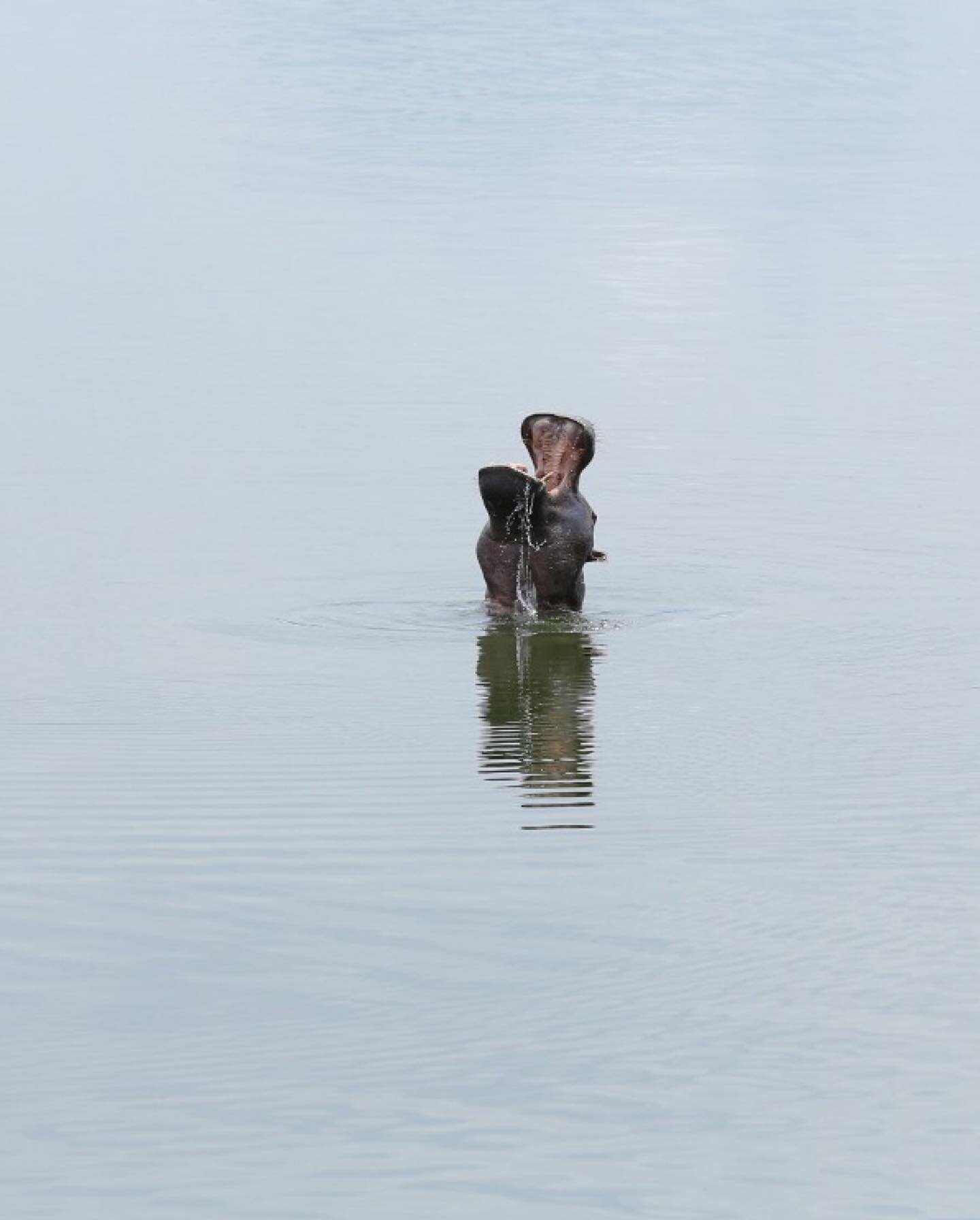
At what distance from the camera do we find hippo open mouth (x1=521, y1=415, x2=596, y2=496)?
14758mm

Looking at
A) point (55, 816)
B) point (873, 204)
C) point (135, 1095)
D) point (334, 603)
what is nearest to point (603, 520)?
point (334, 603)

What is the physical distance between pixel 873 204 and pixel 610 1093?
80.6 ft

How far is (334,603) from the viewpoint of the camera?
50.2 ft

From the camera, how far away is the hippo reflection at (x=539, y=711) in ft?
37.0

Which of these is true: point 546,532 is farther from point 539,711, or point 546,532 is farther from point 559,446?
point 539,711

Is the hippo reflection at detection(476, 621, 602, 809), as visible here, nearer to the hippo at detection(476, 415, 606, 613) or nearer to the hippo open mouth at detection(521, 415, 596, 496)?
the hippo at detection(476, 415, 606, 613)

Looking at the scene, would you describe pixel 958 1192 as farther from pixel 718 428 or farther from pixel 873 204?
pixel 873 204

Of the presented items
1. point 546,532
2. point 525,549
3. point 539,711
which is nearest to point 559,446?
point 546,532

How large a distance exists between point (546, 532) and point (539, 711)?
195 centimetres

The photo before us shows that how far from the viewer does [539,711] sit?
41.9ft

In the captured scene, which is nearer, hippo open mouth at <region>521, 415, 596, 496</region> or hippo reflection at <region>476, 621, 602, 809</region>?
hippo reflection at <region>476, 621, 602, 809</region>

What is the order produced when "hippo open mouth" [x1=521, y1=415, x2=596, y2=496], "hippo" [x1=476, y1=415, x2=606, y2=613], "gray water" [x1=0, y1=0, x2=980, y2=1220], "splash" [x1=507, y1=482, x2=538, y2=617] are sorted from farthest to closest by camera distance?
"hippo open mouth" [x1=521, y1=415, x2=596, y2=496] → "hippo" [x1=476, y1=415, x2=606, y2=613] → "splash" [x1=507, y1=482, x2=538, y2=617] → "gray water" [x1=0, y1=0, x2=980, y2=1220]

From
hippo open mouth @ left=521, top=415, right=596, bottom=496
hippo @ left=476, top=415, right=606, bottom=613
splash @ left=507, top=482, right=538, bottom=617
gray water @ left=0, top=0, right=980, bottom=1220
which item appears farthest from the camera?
hippo open mouth @ left=521, top=415, right=596, bottom=496

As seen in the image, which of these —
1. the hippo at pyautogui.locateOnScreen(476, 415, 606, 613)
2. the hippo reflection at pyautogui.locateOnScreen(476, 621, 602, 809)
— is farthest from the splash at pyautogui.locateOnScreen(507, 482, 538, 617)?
the hippo reflection at pyautogui.locateOnScreen(476, 621, 602, 809)
